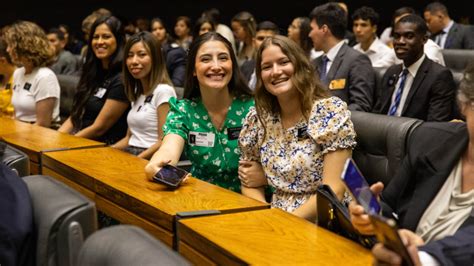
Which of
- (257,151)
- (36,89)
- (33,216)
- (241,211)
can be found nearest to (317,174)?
(257,151)

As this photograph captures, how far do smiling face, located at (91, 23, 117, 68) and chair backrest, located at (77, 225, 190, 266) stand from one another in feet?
9.86

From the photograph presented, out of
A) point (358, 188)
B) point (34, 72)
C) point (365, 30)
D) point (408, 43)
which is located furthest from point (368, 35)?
point (358, 188)

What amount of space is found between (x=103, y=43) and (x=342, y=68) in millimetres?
1566

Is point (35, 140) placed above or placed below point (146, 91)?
below

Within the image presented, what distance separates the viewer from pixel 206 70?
2770mm

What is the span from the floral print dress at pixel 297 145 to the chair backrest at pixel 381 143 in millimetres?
202

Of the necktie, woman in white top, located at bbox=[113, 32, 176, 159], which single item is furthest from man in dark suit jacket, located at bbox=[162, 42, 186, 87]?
the necktie

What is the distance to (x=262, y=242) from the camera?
1637 mm

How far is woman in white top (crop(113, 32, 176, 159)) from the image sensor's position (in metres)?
3.59

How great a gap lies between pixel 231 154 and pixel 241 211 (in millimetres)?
838

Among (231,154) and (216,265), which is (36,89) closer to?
(231,154)

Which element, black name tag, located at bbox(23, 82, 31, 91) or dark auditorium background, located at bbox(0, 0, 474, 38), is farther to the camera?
dark auditorium background, located at bbox(0, 0, 474, 38)

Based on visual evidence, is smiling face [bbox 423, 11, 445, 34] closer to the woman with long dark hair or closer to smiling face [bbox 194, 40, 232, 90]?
the woman with long dark hair

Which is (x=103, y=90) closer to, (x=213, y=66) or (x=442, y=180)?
(x=213, y=66)
